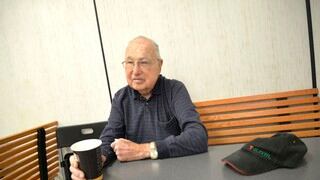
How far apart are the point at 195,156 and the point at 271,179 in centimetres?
38

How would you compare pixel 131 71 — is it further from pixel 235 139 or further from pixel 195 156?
pixel 235 139

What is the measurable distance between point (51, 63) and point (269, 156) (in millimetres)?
1911

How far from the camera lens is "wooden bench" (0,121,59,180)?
166 cm

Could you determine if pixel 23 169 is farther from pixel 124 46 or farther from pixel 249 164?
pixel 249 164

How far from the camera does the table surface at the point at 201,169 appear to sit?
2.71 ft

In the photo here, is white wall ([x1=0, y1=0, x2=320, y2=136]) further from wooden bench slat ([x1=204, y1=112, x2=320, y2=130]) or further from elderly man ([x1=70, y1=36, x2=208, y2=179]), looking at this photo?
elderly man ([x1=70, y1=36, x2=208, y2=179])

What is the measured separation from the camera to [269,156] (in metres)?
0.88

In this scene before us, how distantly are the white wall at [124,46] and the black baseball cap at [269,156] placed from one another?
1.09 m

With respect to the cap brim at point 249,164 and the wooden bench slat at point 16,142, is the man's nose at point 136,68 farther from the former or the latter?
the wooden bench slat at point 16,142

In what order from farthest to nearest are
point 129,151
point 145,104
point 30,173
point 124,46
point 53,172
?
point 53,172, point 124,46, point 30,173, point 145,104, point 129,151

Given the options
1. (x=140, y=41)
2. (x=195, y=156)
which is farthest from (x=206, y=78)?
(x=195, y=156)

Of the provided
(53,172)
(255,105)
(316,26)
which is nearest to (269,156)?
(255,105)

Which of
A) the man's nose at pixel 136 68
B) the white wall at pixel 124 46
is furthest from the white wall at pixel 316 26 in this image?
the man's nose at pixel 136 68

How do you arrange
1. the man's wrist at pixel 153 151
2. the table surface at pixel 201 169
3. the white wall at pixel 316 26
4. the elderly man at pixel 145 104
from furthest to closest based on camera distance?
the white wall at pixel 316 26
the elderly man at pixel 145 104
the man's wrist at pixel 153 151
the table surface at pixel 201 169
